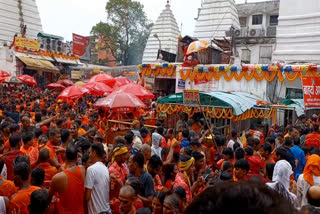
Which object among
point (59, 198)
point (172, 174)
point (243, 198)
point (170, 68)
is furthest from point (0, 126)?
point (170, 68)

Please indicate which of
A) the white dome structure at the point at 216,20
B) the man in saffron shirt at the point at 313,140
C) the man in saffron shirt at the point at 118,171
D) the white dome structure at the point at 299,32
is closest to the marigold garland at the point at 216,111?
the man in saffron shirt at the point at 313,140

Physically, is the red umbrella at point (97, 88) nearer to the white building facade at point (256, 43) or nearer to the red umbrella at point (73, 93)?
the red umbrella at point (73, 93)

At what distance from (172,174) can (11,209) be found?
6.91 feet

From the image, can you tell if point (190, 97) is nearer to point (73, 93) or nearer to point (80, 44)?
point (73, 93)

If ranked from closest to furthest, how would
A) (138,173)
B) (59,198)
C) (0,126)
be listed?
(59,198), (138,173), (0,126)

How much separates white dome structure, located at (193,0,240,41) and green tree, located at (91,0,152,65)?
1810cm

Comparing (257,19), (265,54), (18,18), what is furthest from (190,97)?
(18,18)

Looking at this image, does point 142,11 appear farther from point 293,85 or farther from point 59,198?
point 59,198

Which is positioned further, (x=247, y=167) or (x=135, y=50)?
(x=135, y=50)

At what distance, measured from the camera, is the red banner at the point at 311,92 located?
10.6 meters

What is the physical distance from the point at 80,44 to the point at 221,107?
27.1 metres

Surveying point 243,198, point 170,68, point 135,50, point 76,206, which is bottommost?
point 76,206

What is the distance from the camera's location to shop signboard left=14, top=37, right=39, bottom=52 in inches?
997

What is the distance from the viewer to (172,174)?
177 inches
